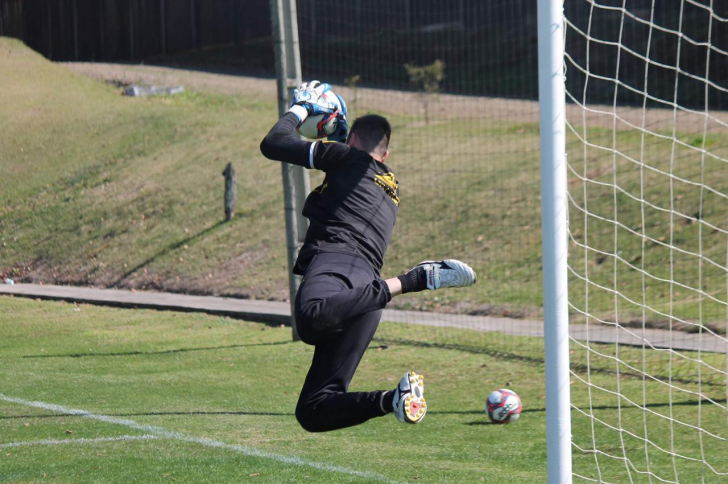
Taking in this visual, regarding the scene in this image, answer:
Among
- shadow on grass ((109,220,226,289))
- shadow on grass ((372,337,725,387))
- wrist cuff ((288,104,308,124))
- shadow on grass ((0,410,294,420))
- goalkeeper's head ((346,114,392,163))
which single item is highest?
wrist cuff ((288,104,308,124))

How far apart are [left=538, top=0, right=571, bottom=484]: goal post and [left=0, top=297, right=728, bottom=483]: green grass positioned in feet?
5.23

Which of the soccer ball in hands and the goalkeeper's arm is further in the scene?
the soccer ball in hands

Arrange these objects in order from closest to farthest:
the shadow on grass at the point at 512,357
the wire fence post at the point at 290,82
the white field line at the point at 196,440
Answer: the white field line at the point at 196,440 → the shadow on grass at the point at 512,357 → the wire fence post at the point at 290,82

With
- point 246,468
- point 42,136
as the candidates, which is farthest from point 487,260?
point 42,136

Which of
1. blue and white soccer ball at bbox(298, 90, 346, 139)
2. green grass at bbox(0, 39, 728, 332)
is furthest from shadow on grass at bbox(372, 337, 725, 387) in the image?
blue and white soccer ball at bbox(298, 90, 346, 139)

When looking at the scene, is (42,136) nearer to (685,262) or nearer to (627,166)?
(627,166)

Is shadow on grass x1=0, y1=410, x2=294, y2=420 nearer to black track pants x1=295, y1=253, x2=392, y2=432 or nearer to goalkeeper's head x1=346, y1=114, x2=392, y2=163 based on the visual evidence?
black track pants x1=295, y1=253, x2=392, y2=432

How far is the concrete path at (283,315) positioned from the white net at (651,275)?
7 cm

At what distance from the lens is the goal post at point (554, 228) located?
4.36 metres

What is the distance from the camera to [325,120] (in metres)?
5.83

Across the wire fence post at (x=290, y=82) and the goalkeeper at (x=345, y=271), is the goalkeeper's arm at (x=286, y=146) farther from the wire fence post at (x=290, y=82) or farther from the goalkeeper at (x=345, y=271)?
the wire fence post at (x=290, y=82)

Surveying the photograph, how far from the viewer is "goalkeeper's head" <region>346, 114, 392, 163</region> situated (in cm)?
577

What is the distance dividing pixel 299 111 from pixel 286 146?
37 cm

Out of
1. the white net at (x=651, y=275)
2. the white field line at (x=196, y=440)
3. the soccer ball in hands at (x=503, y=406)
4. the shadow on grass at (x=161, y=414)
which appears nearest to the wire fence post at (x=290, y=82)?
the shadow on grass at (x=161, y=414)
